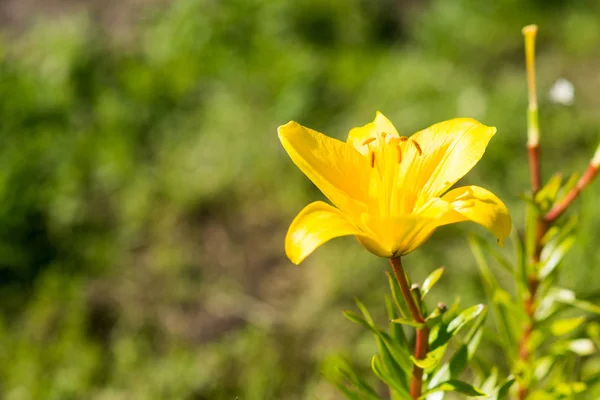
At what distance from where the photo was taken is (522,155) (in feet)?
8.45

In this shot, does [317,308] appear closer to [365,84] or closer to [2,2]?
[365,84]

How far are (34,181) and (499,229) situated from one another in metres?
2.21

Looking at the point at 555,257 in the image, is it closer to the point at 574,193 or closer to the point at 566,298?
the point at 566,298

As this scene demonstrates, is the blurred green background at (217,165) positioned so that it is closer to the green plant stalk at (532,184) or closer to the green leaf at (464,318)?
the green plant stalk at (532,184)

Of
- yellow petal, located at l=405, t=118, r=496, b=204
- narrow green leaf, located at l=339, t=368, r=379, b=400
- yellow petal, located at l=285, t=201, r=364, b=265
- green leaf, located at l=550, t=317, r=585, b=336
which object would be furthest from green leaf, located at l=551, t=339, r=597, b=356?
yellow petal, located at l=285, t=201, r=364, b=265

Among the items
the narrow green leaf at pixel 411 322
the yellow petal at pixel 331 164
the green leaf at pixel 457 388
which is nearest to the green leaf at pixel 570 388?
the green leaf at pixel 457 388

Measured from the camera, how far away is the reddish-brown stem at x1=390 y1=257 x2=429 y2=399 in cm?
81

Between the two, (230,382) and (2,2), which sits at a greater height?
(2,2)

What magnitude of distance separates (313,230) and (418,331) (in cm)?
21

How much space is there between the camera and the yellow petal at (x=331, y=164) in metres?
0.84

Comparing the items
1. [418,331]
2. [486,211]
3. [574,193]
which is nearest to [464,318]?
[418,331]

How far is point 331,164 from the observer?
876mm

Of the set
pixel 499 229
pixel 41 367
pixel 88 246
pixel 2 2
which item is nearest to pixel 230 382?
pixel 41 367

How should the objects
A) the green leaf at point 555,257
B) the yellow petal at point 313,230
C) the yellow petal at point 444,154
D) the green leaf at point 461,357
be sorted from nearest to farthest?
1. the yellow petal at point 313,230
2. the yellow petal at point 444,154
3. the green leaf at point 461,357
4. the green leaf at point 555,257
